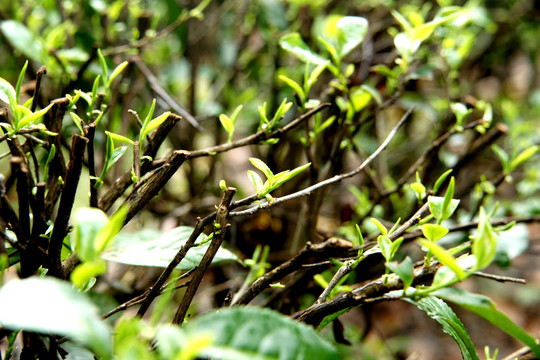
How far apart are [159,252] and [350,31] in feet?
1.28

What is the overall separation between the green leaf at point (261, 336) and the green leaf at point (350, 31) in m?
0.42

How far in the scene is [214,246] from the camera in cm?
45

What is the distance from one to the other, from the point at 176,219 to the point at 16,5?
525mm

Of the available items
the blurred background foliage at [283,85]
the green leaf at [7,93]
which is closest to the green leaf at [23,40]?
the blurred background foliage at [283,85]

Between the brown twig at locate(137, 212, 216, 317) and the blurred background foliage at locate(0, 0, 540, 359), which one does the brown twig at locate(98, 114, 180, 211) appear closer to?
the brown twig at locate(137, 212, 216, 317)

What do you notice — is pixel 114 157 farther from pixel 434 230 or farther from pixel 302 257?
pixel 434 230

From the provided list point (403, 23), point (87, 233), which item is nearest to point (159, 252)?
point (87, 233)

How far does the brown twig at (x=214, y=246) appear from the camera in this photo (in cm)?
44

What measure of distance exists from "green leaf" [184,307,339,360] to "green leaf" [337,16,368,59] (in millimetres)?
416

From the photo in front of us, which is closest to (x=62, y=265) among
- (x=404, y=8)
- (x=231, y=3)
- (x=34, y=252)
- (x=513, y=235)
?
(x=34, y=252)

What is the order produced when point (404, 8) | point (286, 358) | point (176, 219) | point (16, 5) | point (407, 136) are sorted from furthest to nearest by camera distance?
point (407, 136) → point (404, 8) → point (176, 219) → point (16, 5) → point (286, 358)

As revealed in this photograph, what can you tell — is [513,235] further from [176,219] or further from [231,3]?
[231,3]

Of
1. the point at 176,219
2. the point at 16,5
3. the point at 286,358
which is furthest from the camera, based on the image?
the point at 176,219

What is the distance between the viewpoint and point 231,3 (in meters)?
1.24
